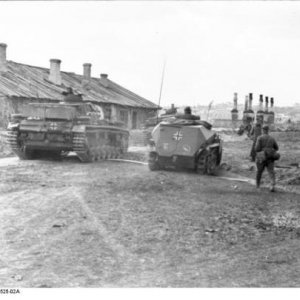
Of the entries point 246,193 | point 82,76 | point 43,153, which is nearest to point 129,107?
point 82,76

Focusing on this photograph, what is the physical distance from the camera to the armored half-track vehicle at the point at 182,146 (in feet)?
41.2

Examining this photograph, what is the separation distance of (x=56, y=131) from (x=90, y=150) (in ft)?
3.67

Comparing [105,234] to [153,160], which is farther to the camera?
[153,160]

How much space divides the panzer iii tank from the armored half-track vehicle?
7.92 ft

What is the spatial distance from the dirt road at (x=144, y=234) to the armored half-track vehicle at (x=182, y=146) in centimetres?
168

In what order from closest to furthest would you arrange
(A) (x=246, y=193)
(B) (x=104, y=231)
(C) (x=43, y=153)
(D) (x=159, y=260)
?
1. (D) (x=159, y=260)
2. (B) (x=104, y=231)
3. (A) (x=246, y=193)
4. (C) (x=43, y=153)

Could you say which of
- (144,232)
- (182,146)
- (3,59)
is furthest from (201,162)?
(3,59)

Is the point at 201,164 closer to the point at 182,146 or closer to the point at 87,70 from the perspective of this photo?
the point at 182,146

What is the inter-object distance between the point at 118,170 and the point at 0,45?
15733 mm

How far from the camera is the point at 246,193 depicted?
10070mm

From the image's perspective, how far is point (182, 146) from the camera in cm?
1259

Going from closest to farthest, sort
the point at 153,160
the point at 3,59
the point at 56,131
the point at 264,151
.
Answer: the point at 264,151 < the point at 153,160 < the point at 56,131 < the point at 3,59

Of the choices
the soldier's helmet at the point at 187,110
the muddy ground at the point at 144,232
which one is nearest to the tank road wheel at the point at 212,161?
the soldier's helmet at the point at 187,110
